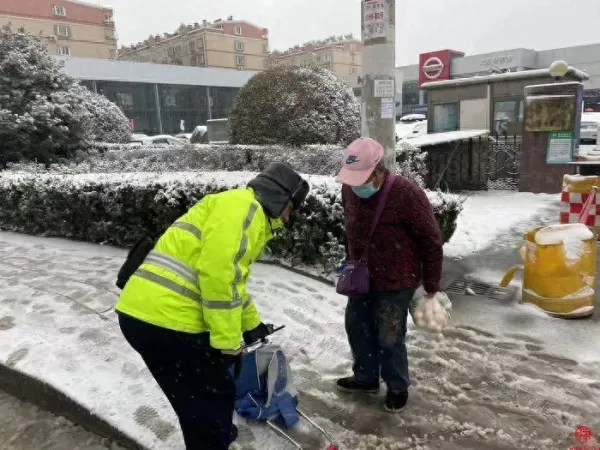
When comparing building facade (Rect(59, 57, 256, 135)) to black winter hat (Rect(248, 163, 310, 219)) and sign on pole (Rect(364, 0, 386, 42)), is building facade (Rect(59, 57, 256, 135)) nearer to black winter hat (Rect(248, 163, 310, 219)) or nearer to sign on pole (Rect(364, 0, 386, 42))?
sign on pole (Rect(364, 0, 386, 42))

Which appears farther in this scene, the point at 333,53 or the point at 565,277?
the point at 333,53

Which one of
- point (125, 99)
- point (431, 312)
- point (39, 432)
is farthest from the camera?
point (125, 99)

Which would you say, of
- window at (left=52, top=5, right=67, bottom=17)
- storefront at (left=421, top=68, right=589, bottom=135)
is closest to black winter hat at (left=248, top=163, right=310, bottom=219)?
storefront at (left=421, top=68, right=589, bottom=135)

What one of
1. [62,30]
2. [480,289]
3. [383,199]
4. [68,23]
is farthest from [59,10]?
[383,199]

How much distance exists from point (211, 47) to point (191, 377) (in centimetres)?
6645

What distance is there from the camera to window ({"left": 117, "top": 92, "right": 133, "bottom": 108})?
4188cm

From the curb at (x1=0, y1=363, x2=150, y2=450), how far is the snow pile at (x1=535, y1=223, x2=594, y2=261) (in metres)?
3.50

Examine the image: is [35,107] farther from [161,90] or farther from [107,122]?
[161,90]

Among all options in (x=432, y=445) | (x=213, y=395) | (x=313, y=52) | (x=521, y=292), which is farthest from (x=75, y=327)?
(x=313, y=52)

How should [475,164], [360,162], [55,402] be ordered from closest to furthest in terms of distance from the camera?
[360,162]
[55,402]
[475,164]

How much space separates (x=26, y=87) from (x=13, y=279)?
660 centimetres

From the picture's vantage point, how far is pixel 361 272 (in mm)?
2750

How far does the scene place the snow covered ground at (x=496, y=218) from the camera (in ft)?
21.3

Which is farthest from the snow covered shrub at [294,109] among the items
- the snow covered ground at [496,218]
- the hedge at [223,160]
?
the snow covered ground at [496,218]
